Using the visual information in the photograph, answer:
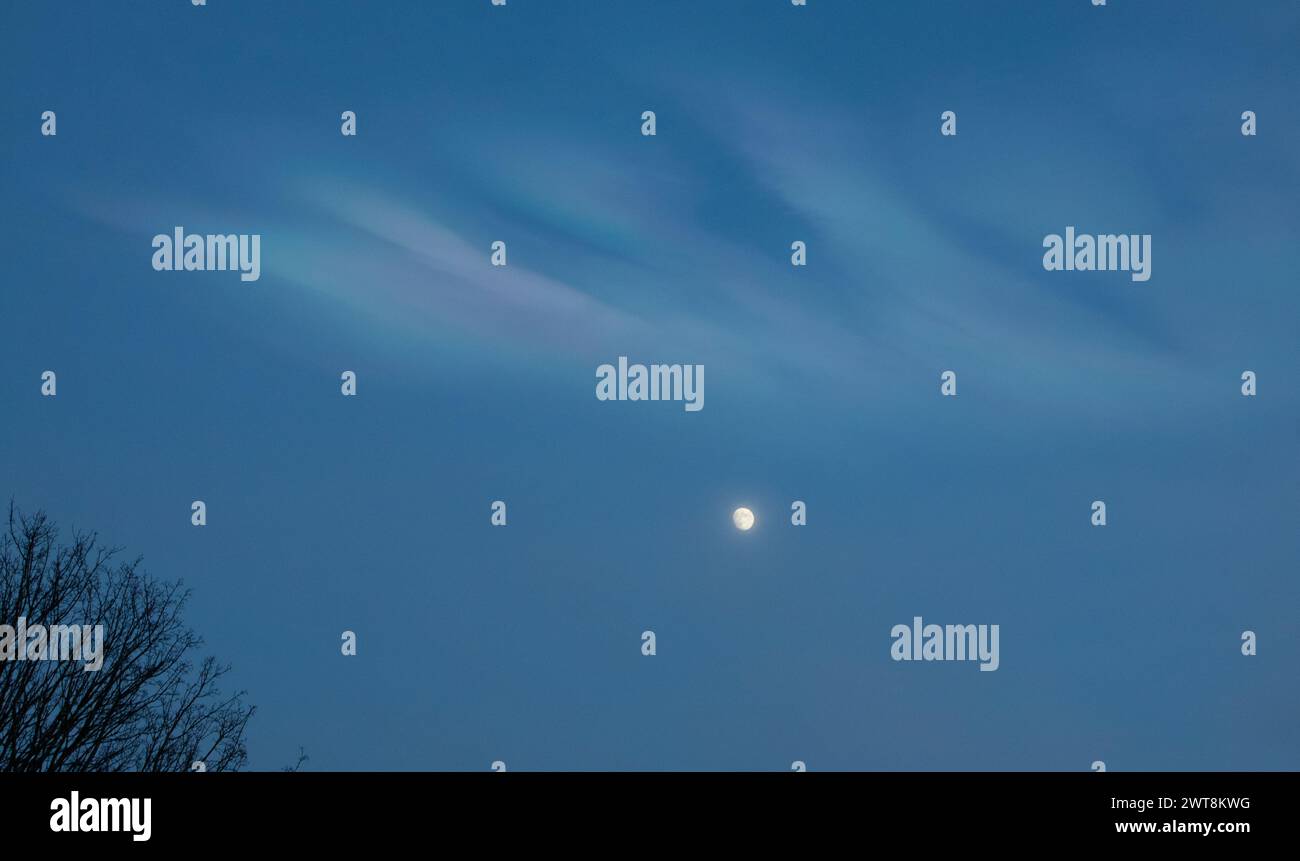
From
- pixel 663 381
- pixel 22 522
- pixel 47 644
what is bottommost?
pixel 47 644
